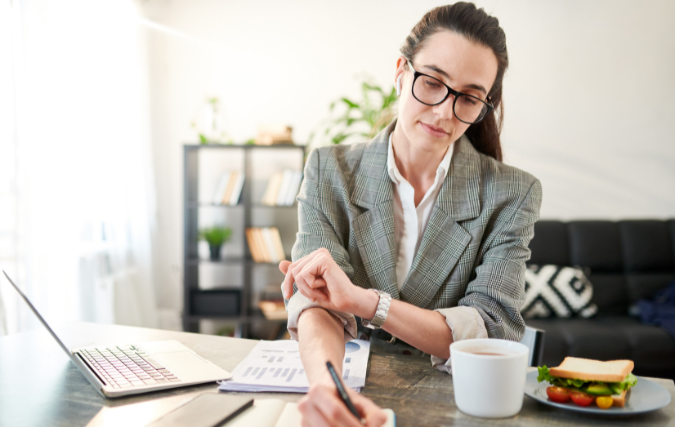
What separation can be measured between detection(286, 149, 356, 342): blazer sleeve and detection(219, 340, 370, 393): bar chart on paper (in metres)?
0.04

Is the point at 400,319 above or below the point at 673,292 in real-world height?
above

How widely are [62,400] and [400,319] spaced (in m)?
0.56

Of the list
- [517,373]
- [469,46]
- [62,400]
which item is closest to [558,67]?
[469,46]

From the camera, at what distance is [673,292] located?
2.79m

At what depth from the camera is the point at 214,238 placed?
10.9ft

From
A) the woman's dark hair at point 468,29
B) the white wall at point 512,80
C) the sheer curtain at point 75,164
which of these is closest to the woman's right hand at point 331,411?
the woman's dark hair at point 468,29

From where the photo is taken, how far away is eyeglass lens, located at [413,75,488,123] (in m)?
1.06

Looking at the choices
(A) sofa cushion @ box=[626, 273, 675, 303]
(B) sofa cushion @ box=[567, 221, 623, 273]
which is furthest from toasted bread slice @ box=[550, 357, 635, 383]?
(A) sofa cushion @ box=[626, 273, 675, 303]

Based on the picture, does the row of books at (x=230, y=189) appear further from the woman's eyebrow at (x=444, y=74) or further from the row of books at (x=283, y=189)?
the woman's eyebrow at (x=444, y=74)

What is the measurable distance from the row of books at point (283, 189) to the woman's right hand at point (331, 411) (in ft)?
8.96

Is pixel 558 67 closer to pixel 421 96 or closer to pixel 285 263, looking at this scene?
pixel 421 96

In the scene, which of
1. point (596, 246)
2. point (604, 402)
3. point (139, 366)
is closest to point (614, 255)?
point (596, 246)

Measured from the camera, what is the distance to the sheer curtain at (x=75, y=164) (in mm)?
2080

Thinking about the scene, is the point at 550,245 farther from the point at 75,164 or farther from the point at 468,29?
the point at 75,164
